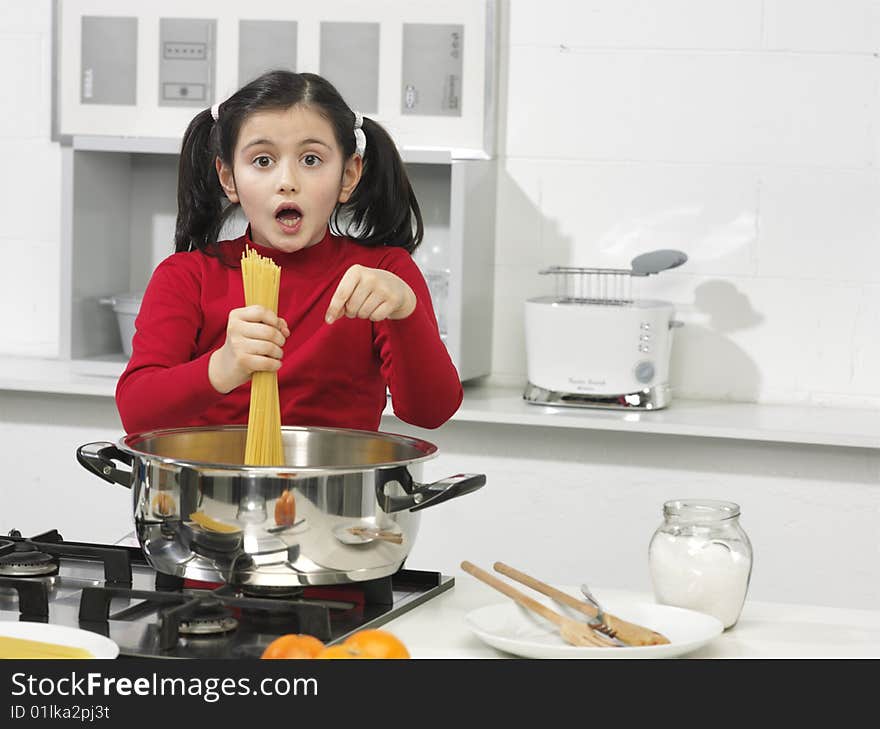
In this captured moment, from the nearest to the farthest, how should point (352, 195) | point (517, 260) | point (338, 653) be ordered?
point (338, 653), point (352, 195), point (517, 260)

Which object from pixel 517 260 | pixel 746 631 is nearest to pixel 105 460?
pixel 746 631

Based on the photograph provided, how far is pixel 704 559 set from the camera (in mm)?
1059

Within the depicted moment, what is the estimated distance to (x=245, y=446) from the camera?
114 centimetres

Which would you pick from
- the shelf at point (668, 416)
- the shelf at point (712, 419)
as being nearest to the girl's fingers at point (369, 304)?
the shelf at point (668, 416)

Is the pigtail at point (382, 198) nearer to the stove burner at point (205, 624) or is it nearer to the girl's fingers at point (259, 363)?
the girl's fingers at point (259, 363)

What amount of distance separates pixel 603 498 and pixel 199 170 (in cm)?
110

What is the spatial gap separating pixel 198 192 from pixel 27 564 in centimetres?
55

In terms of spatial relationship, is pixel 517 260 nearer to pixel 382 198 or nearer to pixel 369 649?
pixel 382 198

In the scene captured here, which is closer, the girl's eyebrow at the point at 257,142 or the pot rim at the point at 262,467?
the pot rim at the point at 262,467

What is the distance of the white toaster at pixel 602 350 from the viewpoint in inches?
91.9

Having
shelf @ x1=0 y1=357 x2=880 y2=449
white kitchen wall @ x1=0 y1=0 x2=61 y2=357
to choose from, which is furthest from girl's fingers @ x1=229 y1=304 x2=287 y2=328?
white kitchen wall @ x1=0 y1=0 x2=61 y2=357

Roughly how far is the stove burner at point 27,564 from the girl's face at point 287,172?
40 cm

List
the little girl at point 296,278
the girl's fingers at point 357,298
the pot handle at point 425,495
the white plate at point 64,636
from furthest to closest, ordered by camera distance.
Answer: the little girl at point 296,278, the girl's fingers at point 357,298, the pot handle at point 425,495, the white plate at point 64,636
